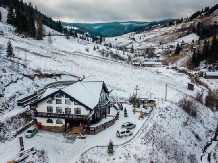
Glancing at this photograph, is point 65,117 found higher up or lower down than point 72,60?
lower down

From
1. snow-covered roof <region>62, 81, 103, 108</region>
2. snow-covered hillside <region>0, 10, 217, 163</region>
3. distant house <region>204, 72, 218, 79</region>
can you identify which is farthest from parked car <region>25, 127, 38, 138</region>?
distant house <region>204, 72, 218, 79</region>

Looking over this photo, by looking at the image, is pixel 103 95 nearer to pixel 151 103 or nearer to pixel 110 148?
pixel 151 103

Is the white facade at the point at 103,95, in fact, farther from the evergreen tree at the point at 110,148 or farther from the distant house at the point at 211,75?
the distant house at the point at 211,75

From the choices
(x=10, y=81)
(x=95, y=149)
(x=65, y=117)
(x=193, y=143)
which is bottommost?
(x=193, y=143)

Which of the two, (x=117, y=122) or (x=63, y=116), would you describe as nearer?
(x=63, y=116)

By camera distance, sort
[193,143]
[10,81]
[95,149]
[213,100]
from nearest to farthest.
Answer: [95,149] < [193,143] < [10,81] < [213,100]

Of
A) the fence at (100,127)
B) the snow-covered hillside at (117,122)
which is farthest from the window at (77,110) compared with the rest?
the snow-covered hillside at (117,122)

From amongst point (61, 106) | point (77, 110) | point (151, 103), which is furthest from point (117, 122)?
point (151, 103)

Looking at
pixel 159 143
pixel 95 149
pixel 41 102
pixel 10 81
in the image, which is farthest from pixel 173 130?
pixel 10 81

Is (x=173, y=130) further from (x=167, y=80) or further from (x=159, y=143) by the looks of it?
(x=167, y=80)
